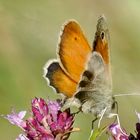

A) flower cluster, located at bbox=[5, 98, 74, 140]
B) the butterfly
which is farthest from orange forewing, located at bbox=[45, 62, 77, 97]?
flower cluster, located at bbox=[5, 98, 74, 140]

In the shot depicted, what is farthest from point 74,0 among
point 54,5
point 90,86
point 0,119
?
point 90,86

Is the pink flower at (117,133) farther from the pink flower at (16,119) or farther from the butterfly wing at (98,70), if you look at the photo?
the pink flower at (16,119)

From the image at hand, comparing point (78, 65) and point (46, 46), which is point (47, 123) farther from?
point (46, 46)

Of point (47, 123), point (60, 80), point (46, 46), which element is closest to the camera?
point (47, 123)

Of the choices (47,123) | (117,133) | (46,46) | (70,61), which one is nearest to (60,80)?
(70,61)

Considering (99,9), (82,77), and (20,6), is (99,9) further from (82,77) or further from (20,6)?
(82,77)

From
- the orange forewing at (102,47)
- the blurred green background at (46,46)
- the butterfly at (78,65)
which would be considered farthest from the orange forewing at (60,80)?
the blurred green background at (46,46)

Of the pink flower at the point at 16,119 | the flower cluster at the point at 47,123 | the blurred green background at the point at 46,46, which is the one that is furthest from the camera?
the blurred green background at the point at 46,46
